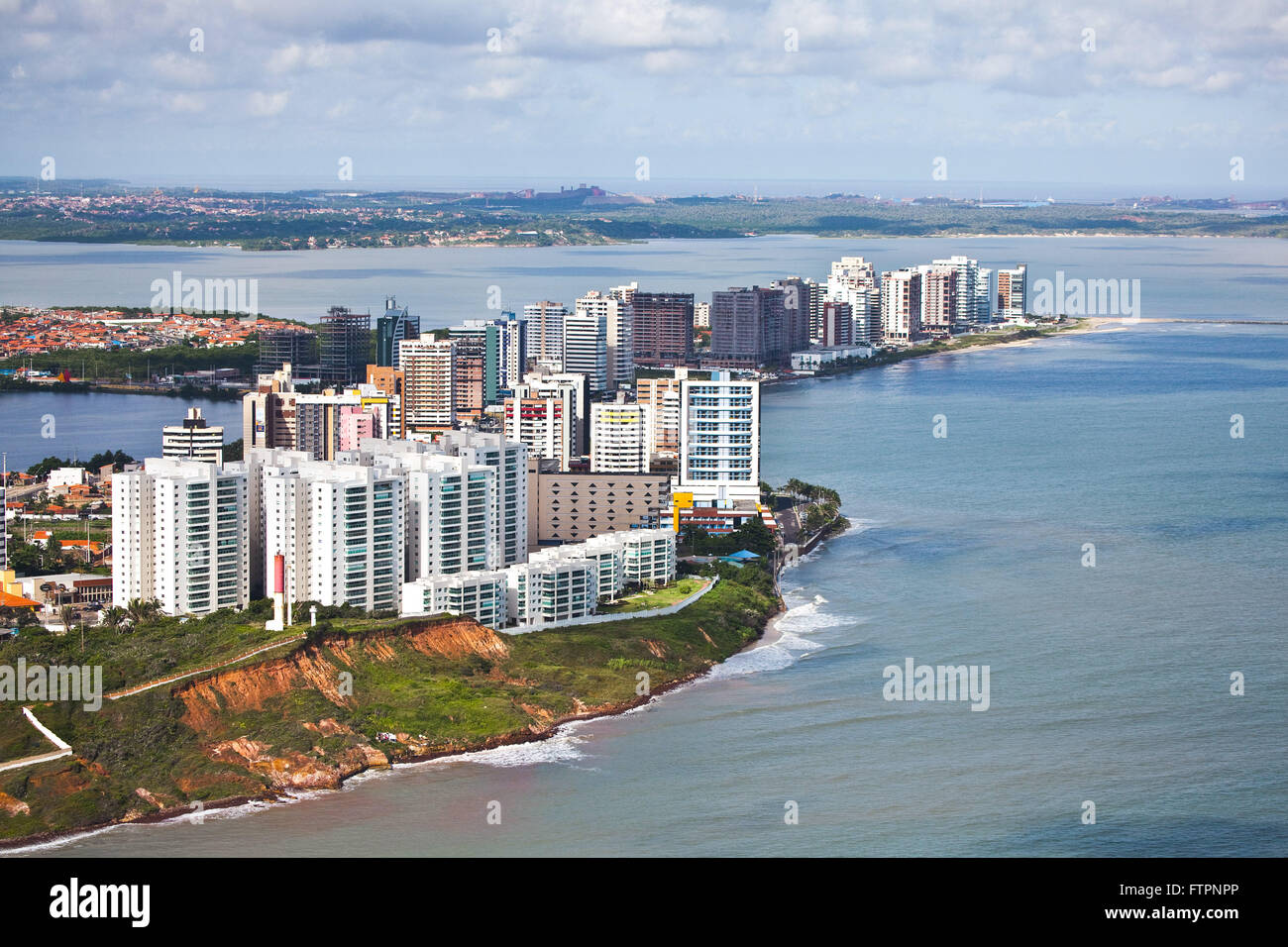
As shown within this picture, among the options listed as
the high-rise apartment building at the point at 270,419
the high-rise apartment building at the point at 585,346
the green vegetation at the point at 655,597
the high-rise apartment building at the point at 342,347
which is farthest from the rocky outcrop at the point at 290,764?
the high-rise apartment building at the point at 342,347

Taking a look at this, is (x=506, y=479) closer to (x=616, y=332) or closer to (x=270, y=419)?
(x=270, y=419)

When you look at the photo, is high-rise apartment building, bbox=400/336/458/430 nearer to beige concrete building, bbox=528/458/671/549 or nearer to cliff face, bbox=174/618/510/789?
beige concrete building, bbox=528/458/671/549

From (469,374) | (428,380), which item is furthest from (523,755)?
(469,374)

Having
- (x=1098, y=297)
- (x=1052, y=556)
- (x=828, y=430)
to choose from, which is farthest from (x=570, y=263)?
(x=1052, y=556)

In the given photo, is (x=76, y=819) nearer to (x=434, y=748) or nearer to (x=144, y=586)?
(x=434, y=748)

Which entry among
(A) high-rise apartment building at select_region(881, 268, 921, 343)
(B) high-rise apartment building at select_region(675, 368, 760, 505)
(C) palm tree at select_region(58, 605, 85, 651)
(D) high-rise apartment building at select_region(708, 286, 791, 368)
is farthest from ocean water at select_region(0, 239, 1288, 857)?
(A) high-rise apartment building at select_region(881, 268, 921, 343)

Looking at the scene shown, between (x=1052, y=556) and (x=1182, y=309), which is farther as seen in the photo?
(x=1182, y=309)
